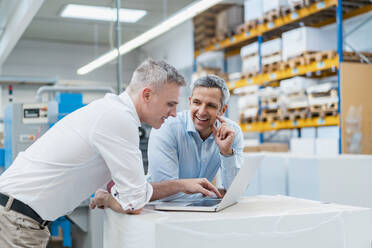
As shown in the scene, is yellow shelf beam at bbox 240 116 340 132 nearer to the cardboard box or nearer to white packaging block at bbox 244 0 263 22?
the cardboard box

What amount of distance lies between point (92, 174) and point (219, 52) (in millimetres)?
8040

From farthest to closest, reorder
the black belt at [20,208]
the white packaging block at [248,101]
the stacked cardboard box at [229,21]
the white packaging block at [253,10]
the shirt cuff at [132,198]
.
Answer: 1. the stacked cardboard box at [229,21]
2. the white packaging block at [248,101]
3. the white packaging block at [253,10]
4. the black belt at [20,208]
5. the shirt cuff at [132,198]

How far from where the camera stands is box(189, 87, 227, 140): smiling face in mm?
2562

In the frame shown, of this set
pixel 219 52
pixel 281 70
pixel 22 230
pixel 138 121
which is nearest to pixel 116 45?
pixel 138 121

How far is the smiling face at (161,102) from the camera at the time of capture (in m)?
1.89

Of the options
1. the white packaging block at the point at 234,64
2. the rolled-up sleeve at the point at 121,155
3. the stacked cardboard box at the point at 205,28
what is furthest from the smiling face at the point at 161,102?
the white packaging block at the point at 234,64

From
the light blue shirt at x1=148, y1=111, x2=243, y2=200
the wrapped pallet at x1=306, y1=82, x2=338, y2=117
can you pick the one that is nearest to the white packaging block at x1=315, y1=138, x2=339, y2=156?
the wrapped pallet at x1=306, y1=82, x2=338, y2=117

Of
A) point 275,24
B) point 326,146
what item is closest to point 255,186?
point 326,146

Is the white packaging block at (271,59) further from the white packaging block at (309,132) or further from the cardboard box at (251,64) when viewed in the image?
the white packaging block at (309,132)

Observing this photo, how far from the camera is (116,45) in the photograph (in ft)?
11.4

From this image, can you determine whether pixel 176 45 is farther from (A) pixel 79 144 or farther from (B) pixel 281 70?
(A) pixel 79 144

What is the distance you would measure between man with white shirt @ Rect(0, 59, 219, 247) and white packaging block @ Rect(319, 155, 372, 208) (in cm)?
267

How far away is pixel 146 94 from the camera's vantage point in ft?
6.19

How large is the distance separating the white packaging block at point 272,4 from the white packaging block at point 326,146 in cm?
240
